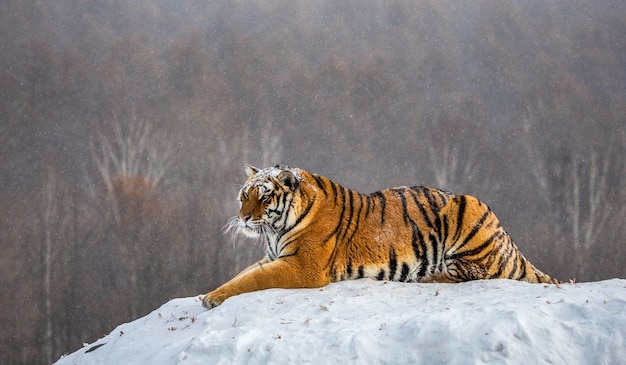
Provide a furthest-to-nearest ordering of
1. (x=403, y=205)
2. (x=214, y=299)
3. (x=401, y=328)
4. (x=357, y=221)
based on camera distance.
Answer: (x=403, y=205)
(x=357, y=221)
(x=214, y=299)
(x=401, y=328)

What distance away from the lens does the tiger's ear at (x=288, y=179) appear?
5.75m

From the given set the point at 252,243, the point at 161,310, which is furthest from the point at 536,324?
the point at 252,243

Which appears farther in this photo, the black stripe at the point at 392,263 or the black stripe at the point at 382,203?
the black stripe at the point at 382,203

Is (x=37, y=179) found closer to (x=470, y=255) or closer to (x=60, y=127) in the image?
(x=60, y=127)

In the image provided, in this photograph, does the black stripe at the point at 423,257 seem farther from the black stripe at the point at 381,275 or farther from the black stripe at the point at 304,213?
the black stripe at the point at 304,213

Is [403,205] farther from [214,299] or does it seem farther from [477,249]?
[214,299]

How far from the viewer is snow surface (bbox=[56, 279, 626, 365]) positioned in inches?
153

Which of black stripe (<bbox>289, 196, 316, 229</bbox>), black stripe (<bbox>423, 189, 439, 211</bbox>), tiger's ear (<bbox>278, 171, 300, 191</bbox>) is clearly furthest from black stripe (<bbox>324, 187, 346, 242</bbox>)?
black stripe (<bbox>423, 189, 439, 211</bbox>)

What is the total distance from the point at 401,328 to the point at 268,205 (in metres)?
1.92

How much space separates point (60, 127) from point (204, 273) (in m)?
5.50

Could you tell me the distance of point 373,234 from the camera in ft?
18.6

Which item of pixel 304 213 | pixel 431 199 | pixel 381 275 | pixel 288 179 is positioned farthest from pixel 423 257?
pixel 288 179

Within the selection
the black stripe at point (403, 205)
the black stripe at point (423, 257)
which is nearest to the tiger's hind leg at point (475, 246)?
the black stripe at point (423, 257)

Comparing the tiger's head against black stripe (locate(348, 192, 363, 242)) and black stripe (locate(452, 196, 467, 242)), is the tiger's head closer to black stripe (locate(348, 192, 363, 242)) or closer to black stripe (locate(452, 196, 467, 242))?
black stripe (locate(348, 192, 363, 242))
